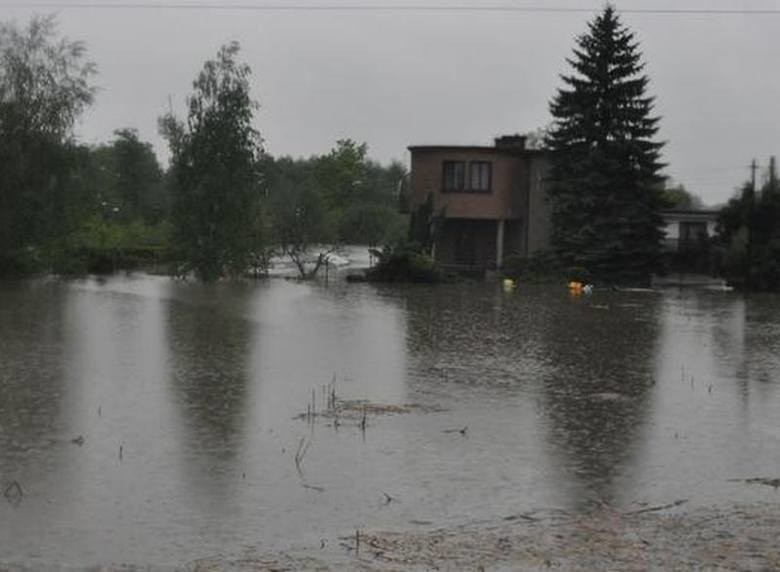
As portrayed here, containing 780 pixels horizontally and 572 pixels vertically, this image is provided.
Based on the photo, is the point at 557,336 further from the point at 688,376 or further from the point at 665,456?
the point at 665,456

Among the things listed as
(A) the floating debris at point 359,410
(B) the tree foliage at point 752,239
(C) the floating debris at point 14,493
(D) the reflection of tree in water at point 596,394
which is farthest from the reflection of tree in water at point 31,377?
(B) the tree foliage at point 752,239

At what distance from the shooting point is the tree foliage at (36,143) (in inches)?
1751

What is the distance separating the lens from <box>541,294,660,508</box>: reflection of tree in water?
10.4 meters

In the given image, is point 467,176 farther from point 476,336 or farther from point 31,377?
point 31,377

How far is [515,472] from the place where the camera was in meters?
10.0

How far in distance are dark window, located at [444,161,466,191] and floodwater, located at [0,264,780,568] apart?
102 ft

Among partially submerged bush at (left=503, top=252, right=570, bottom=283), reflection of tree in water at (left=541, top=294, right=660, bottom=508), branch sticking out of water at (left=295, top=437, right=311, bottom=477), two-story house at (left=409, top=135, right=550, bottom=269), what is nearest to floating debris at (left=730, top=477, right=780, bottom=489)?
reflection of tree in water at (left=541, top=294, right=660, bottom=508)

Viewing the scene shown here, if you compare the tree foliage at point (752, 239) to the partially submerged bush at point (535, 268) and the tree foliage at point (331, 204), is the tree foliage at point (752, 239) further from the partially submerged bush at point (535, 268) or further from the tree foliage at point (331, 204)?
the tree foliage at point (331, 204)

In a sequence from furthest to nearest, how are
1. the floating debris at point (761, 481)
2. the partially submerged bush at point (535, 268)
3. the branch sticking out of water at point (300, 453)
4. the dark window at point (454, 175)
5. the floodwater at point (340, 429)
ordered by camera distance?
1. the dark window at point (454, 175)
2. the partially submerged bush at point (535, 268)
3. the branch sticking out of water at point (300, 453)
4. the floating debris at point (761, 481)
5. the floodwater at point (340, 429)

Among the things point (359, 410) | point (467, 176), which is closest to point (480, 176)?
point (467, 176)

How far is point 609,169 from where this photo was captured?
5109 cm

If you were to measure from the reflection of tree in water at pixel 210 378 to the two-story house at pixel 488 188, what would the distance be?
26.9 m

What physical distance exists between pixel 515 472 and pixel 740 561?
10.8 ft

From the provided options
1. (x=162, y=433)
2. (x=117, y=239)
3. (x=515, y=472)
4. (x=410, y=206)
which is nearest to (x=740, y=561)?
(x=515, y=472)
